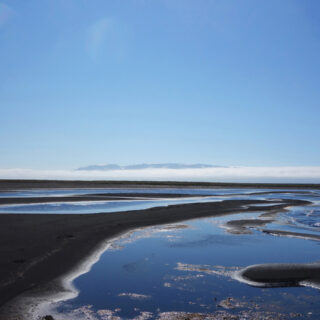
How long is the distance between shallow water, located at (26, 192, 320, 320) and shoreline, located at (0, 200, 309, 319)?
102 centimetres

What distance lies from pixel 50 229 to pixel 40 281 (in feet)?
28.9

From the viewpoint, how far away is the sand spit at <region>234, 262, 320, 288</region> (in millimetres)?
10016

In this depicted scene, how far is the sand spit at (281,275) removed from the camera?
10.0m

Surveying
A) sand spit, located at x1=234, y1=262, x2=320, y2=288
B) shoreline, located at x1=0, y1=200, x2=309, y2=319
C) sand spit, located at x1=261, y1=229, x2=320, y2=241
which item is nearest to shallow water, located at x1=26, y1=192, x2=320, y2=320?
sand spit, located at x1=234, y1=262, x2=320, y2=288

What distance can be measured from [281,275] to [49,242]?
31.3 feet

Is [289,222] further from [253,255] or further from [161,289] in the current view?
[161,289]

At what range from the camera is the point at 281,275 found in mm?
10680

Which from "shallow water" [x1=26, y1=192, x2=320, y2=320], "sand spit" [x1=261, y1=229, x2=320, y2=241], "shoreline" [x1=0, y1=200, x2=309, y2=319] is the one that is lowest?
"shallow water" [x1=26, y1=192, x2=320, y2=320]

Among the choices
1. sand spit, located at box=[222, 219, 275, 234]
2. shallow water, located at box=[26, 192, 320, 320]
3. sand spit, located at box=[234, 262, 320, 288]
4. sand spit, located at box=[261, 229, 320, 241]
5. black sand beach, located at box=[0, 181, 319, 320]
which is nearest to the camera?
shallow water, located at box=[26, 192, 320, 320]

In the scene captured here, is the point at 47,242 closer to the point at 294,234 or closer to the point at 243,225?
the point at 243,225

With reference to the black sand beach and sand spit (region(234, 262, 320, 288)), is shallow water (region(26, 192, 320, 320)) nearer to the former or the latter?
sand spit (region(234, 262, 320, 288))

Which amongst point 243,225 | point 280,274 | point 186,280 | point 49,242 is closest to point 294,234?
point 243,225

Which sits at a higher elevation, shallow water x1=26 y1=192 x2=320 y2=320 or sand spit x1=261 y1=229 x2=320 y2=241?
sand spit x1=261 y1=229 x2=320 y2=241

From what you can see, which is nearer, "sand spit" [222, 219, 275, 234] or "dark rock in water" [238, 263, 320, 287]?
"dark rock in water" [238, 263, 320, 287]
